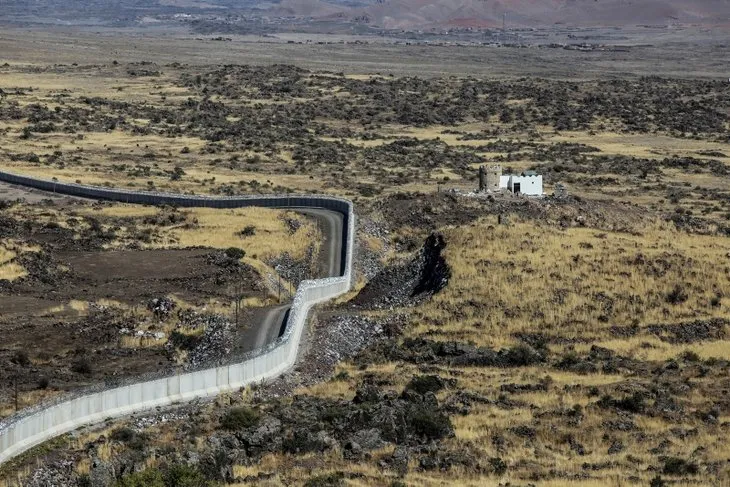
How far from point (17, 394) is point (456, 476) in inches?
522

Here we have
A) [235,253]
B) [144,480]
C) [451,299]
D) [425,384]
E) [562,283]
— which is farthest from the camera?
[235,253]

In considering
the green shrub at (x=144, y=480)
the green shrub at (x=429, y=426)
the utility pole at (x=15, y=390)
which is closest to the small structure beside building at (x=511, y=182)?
the utility pole at (x=15, y=390)

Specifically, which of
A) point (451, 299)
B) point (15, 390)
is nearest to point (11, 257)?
point (451, 299)

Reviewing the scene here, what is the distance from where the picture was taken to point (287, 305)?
163 feet

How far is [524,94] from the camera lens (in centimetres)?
16150

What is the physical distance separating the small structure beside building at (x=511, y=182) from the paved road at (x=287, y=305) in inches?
322

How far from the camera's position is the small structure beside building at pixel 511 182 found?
70.3 meters

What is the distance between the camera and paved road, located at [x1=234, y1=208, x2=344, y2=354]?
43031 millimetres

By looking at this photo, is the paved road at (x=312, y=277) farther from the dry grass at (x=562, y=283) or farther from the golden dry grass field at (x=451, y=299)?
the dry grass at (x=562, y=283)

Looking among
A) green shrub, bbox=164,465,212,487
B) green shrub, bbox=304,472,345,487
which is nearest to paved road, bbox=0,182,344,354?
green shrub, bbox=304,472,345,487

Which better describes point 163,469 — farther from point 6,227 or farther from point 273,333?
point 6,227

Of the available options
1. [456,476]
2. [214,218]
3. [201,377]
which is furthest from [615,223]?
[456,476]

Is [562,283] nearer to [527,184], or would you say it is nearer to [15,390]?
[527,184]

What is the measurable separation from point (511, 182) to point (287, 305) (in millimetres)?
24046
